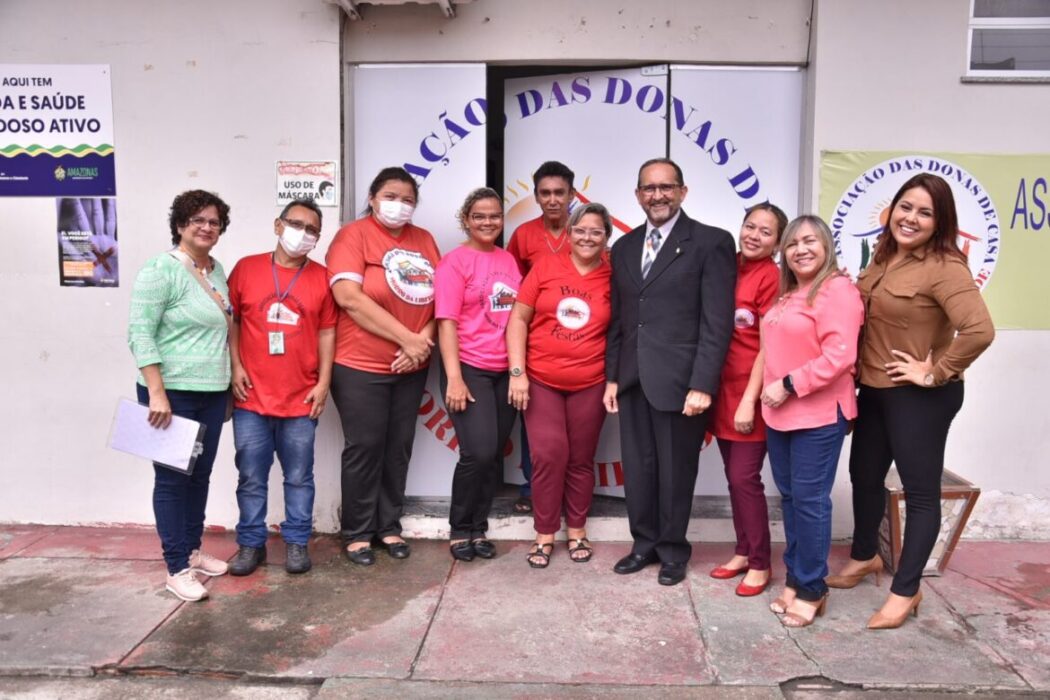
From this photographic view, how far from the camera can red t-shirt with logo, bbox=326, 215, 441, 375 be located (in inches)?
164

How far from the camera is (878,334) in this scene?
11.6 feet

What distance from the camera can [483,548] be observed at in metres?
4.44

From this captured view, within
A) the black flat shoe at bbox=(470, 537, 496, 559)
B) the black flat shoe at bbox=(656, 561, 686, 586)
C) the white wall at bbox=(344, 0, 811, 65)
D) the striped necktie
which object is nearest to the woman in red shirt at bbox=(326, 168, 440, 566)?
the black flat shoe at bbox=(470, 537, 496, 559)

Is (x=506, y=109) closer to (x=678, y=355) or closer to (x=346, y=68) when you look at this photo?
(x=346, y=68)

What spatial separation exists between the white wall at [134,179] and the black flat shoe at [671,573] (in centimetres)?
193

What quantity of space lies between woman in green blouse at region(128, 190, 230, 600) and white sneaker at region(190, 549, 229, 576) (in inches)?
8.2

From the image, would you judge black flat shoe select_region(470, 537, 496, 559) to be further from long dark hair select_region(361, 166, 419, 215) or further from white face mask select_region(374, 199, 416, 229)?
long dark hair select_region(361, 166, 419, 215)

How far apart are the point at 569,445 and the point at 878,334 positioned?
158 cm

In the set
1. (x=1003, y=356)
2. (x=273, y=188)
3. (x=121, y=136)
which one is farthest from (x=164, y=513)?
(x=1003, y=356)

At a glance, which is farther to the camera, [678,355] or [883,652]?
[678,355]

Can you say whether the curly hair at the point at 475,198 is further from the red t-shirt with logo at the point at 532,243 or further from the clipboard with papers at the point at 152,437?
the clipboard with papers at the point at 152,437

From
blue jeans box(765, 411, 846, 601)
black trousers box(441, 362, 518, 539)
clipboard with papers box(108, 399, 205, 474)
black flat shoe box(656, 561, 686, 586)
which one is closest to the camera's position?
blue jeans box(765, 411, 846, 601)

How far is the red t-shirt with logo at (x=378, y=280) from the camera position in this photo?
4172mm

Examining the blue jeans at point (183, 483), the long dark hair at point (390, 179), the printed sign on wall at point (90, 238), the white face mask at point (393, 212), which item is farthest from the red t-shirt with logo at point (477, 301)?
the printed sign on wall at point (90, 238)
